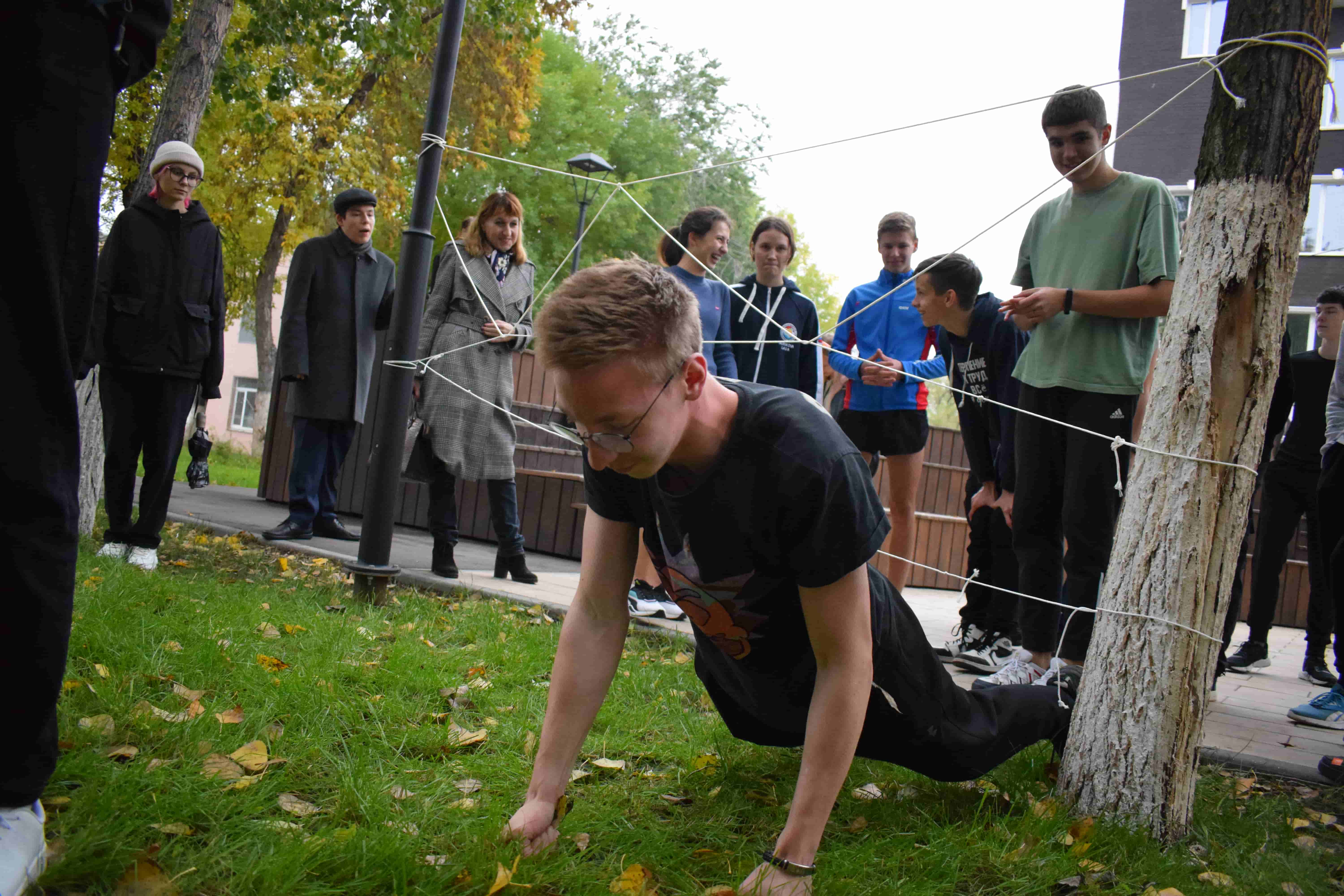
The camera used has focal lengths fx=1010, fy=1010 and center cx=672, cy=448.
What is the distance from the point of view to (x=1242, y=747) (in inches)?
127

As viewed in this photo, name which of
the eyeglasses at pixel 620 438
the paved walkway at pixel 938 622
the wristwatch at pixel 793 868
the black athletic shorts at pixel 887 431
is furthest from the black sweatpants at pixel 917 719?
the black athletic shorts at pixel 887 431

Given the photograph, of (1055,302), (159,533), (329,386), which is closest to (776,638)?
(1055,302)

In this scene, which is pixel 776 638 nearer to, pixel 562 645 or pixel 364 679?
pixel 562 645

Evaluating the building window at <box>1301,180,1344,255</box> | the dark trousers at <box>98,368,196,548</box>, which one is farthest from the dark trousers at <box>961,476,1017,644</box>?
the building window at <box>1301,180,1344,255</box>

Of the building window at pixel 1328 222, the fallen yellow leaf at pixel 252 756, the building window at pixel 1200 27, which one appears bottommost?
the fallen yellow leaf at pixel 252 756

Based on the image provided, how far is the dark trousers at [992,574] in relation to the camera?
440 cm

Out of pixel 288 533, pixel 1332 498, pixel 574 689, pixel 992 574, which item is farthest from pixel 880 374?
pixel 288 533

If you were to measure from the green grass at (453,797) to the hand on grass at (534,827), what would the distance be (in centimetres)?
3

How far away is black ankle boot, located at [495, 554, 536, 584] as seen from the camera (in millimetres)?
5316

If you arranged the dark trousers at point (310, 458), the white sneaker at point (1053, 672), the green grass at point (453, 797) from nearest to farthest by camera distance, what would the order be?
the green grass at point (453, 797) < the white sneaker at point (1053, 672) < the dark trousers at point (310, 458)

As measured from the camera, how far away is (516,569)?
532 centimetres

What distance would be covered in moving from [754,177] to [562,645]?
29.3 m

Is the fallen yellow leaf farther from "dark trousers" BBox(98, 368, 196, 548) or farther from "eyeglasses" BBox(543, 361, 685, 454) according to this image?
"dark trousers" BBox(98, 368, 196, 548)

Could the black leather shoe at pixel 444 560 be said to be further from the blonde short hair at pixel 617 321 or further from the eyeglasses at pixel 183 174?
the blonde short hair at pixel 617 321
